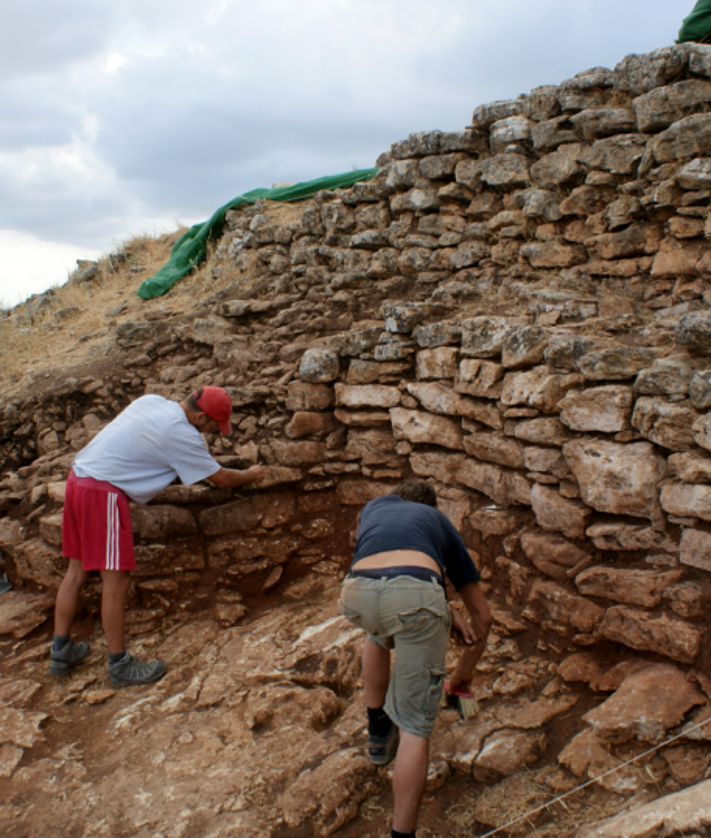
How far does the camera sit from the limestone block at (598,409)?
3.23 metres

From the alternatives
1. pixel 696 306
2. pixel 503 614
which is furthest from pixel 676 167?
pixel 503 614

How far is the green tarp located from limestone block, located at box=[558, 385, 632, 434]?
2.68 meters

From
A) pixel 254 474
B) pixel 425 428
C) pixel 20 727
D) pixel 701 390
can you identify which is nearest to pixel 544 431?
pixel 701 390

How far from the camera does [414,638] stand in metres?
2.56

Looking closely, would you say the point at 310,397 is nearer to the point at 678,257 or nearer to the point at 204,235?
the point at 678,257

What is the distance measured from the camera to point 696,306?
3803 mm

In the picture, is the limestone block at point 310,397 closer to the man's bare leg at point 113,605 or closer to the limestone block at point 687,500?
the man's bare leg at point 113,605

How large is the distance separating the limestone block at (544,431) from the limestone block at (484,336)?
52 centimetres

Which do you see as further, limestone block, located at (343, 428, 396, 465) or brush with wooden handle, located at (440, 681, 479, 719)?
limestone block, located at (343, 428, 396, 465)

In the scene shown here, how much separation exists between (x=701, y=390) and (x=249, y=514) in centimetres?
292

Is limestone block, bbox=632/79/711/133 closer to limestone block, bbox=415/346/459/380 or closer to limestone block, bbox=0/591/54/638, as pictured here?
limestone block, bbox=415/346/459/380

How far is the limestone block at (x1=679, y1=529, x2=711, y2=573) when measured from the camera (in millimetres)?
2842

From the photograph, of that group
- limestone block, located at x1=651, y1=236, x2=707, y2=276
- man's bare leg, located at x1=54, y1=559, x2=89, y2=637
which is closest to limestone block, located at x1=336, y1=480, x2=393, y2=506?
man's bare leg, located at x1=54, y1=559, x2=89, y2=637

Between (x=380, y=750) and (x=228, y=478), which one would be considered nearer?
(x=380, y=750)
